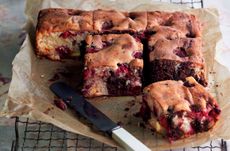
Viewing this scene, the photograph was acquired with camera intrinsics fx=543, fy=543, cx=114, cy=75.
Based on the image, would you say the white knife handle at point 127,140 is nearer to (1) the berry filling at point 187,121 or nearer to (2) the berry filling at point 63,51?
(1) the berry filling at point 187,121

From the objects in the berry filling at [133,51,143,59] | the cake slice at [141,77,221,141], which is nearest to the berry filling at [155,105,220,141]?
the cake slice at [141,77,221,141]

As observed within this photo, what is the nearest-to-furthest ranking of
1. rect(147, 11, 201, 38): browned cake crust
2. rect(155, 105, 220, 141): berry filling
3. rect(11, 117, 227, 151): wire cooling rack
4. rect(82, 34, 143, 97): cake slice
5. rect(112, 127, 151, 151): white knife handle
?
rect(112, 127, 151, 151): white knife handle → rect(155, 105, 220, 141): berry filling → rect(11, 117, 227, 151): wire cooling rack → rect(82, 34, 143, 97): cake slice → rect(147, 11, 201, 38): browned cake crust

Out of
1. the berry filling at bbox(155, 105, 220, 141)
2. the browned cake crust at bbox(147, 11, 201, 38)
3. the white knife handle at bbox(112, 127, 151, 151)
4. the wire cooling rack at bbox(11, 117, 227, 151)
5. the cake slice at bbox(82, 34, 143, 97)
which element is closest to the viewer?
the white knife handle at bbox(112, 127, 151, 151)

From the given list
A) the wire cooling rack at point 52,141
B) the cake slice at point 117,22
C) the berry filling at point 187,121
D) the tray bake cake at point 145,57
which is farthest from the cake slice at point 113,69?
Result: the berry filling at point 187,121

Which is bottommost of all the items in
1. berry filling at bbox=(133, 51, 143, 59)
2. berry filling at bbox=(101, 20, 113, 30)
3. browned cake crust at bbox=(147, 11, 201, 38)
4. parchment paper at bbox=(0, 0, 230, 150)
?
parchment paper at bbox=(0, 0, 230, 150)

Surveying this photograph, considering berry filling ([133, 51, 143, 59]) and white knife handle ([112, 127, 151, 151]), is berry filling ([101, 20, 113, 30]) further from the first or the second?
white knife handle ([112, 127, 151, 151])

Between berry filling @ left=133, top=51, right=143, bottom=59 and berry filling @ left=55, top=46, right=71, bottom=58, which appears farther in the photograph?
berry filling @ left=55, top=46, right=71, bottom=58
